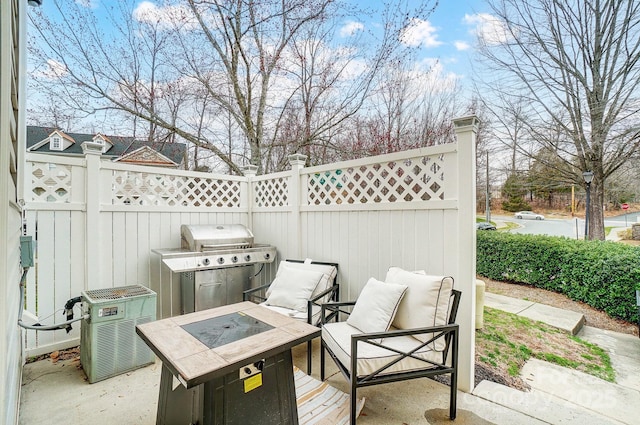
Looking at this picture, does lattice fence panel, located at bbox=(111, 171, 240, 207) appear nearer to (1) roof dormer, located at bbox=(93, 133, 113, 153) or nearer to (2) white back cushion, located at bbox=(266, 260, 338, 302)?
(2) white back cushion, located at bbox=(266, 260, 338, 302)

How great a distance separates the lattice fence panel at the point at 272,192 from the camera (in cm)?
413

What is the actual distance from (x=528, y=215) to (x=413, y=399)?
16.4 metres

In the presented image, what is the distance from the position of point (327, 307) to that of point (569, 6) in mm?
8639

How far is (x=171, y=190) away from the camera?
3.90 meters

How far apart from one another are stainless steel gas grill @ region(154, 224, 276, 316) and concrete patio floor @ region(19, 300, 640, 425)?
960mm

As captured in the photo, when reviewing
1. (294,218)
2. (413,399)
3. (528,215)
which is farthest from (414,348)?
(528,215)

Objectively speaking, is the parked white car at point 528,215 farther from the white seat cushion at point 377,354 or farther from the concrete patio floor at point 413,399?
the white seat cushion at point 377,354

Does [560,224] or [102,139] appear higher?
[102,139]

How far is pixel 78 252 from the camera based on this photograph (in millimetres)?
3131

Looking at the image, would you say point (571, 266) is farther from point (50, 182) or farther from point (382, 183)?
point (50, 182)

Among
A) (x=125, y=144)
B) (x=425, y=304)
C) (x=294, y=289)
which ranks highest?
(x=125, y=144)

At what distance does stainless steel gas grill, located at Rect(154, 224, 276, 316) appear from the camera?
345 centimetres

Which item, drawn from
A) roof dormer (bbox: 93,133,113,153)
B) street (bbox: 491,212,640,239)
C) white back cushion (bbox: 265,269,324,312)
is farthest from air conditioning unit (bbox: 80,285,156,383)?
street (bbox: 491,212,640,239)

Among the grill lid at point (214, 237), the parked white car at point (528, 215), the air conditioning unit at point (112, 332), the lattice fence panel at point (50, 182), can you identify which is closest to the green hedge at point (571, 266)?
the grill lid at point (214, 237)
